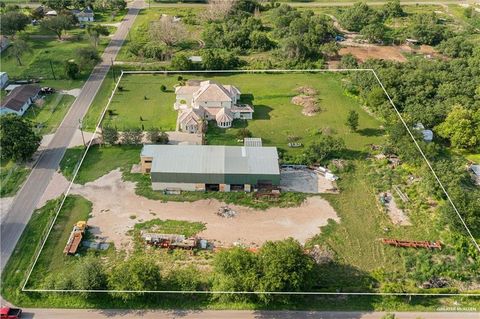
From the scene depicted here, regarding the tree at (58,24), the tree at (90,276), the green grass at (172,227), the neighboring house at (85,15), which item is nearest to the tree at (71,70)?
the tree at (58,24)

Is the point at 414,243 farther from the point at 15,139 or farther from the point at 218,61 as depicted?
the point at 218,61

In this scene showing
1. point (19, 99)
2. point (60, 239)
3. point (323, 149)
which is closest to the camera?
point (60, 239)

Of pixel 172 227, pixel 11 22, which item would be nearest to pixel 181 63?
pixel 11 22

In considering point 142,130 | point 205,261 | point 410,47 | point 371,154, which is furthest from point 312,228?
point 410,47

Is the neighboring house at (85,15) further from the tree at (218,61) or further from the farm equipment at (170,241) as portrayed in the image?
the farm equipment at (170,241)

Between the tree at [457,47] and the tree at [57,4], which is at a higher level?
the tree at [57,4]

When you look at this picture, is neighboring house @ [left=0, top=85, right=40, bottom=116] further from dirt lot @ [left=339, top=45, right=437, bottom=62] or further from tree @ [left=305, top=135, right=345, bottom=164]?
dirt lot @ [left=339, top=45, right=437, bottom=62]
